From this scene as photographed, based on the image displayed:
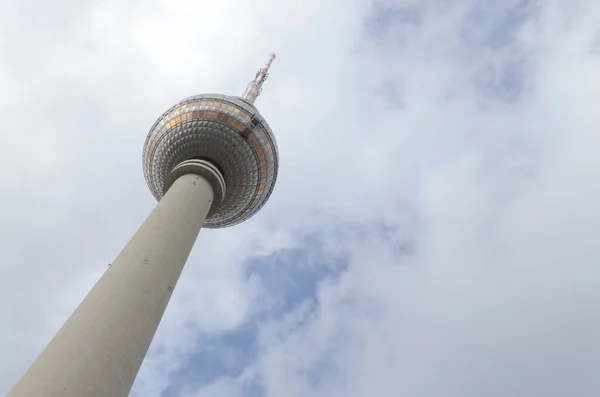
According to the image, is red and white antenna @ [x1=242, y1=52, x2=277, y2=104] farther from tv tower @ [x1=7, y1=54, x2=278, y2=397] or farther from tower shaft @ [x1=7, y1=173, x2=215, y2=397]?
tower shaft @ [x1=7, y1=173, x2=215, y2=397]

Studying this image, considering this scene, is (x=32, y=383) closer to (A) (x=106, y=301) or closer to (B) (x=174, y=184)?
(A) (x=106, y=301)

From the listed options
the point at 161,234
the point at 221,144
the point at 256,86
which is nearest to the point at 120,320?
the point at 161,234

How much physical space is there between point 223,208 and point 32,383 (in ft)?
84.4

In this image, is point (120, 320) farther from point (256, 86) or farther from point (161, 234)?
point (256, 86)

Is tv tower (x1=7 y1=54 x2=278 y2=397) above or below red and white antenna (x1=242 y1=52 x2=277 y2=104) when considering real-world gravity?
below

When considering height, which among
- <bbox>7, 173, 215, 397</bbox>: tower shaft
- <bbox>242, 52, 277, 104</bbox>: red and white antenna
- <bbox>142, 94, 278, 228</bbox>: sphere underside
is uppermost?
<bbox>242, 52, 277, 104</bbox>: red and white antenna

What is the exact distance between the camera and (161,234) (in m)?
25.2

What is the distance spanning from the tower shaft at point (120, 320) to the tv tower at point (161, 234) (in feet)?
0.13

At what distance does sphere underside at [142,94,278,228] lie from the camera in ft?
124

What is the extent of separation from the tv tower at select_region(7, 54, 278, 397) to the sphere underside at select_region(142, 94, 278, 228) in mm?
82

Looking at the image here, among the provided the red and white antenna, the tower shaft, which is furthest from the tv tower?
Answer: the red and white antenna

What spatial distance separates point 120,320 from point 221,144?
20350mm

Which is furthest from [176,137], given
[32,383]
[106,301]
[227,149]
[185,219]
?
[32,383]

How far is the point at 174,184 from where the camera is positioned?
3188 centimetres
